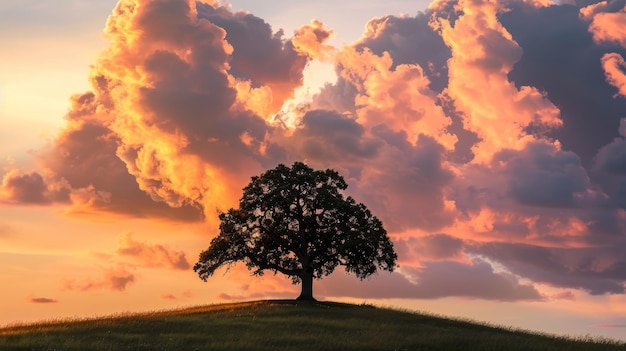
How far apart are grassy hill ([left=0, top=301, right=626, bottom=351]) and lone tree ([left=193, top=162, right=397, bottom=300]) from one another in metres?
6.13

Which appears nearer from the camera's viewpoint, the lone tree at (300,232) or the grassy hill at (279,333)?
the grassy hill at (279,333)

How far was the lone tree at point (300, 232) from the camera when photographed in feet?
227

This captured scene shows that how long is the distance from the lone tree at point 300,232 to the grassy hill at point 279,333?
6.13 metres

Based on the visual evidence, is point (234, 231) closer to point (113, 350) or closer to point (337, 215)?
point (337, 215)

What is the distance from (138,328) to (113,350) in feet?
29.5

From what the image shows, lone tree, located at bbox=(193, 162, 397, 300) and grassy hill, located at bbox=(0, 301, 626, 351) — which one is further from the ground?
lone tree, located at bbox=(193, 162, 397, 300)

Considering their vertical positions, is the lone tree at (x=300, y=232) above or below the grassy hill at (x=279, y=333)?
above

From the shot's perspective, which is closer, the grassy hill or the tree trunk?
the grassy hill

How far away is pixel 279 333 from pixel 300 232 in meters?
20.1

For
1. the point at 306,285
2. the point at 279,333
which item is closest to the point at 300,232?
the point at 306,285

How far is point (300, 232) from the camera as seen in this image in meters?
69.7

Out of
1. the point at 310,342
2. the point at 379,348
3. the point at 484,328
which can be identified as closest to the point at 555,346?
the point at 484,328

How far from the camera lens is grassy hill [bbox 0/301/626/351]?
4628 cm

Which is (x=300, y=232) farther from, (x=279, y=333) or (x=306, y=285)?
(x=279, y=333)
